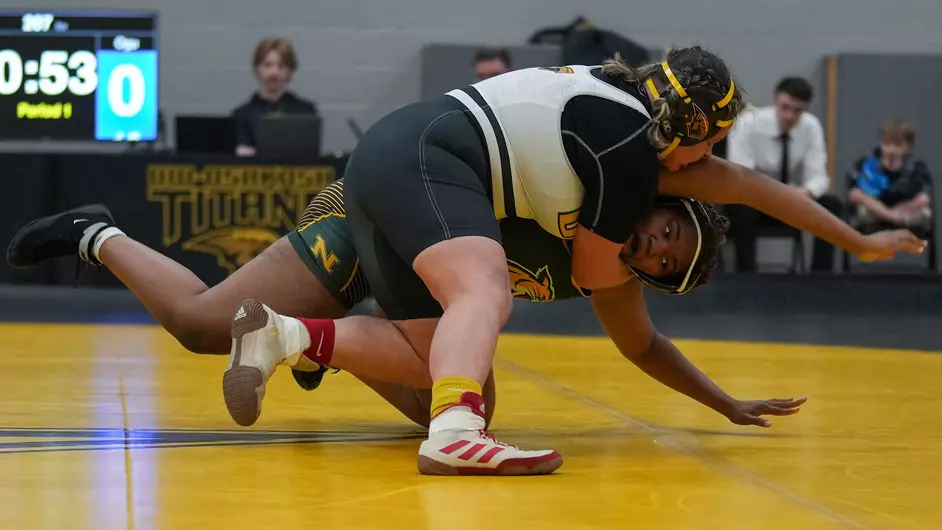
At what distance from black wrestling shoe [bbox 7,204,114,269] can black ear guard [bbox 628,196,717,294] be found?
4.12 ft

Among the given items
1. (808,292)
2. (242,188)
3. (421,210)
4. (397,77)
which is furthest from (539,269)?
(397,77)

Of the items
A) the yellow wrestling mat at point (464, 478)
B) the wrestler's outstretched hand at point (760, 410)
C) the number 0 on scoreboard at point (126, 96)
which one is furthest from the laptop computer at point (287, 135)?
the wrestler's outstretched hand at point (760, 410)

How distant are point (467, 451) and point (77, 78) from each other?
19.3ft

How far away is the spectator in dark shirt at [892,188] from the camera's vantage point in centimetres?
862

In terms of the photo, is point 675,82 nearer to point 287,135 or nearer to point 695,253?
point 695,253

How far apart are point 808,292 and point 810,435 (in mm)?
4758

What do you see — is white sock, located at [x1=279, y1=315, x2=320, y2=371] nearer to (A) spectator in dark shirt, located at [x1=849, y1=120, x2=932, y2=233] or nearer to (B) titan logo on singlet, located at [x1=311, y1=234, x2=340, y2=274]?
(B) titan logo on singlet, located at [x1=311, y1=234, x2=340, y2=274]

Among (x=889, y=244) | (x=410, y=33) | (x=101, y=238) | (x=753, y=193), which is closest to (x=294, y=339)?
(x=101, y=238)

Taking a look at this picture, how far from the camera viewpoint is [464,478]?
250cm

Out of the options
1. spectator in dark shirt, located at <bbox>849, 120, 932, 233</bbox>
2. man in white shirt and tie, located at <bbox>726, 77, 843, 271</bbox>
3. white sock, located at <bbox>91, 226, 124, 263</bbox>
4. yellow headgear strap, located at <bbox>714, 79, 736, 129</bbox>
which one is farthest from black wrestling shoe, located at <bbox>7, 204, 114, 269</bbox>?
spectator in dark shirt, located at <bbox>849, 120, 932, 233</bbox>

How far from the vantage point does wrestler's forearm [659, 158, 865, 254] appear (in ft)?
9.73

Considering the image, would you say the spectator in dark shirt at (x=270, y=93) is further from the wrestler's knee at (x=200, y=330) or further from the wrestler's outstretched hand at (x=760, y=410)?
the wrestler's outstretched hand at (x=760, y=410)

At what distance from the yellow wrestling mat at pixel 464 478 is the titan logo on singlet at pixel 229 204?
2620 mm

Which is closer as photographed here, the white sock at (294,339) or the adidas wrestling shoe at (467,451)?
the adidas wrestling shoe at (467,451)
